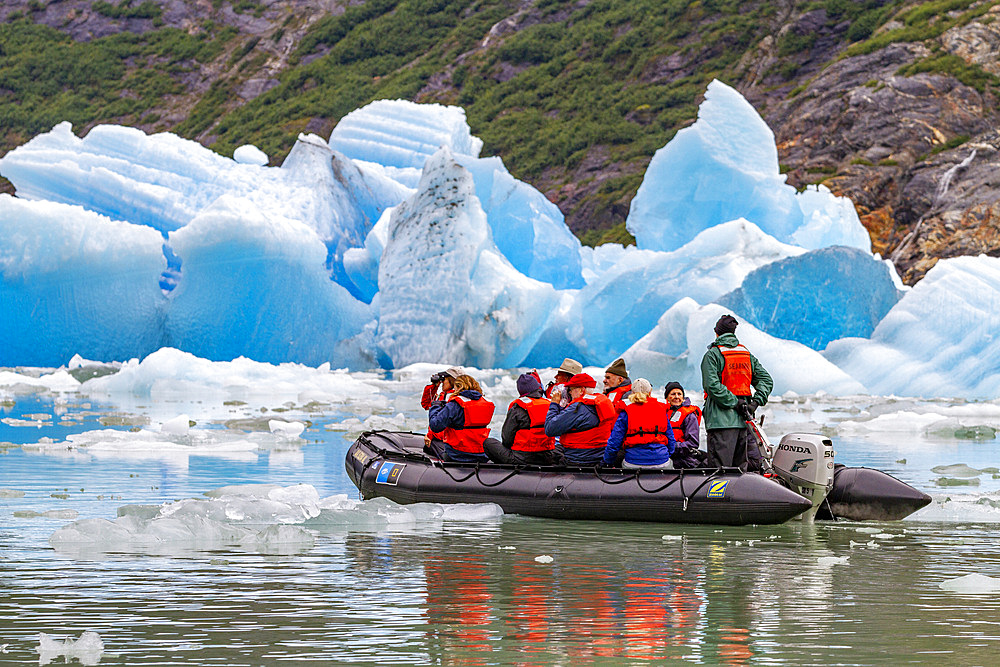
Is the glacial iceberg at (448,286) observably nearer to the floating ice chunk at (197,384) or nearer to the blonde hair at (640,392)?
the floating ice chunk at (197,384)

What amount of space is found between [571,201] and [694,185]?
2260 cm

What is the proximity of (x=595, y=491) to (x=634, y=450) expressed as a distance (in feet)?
1.27

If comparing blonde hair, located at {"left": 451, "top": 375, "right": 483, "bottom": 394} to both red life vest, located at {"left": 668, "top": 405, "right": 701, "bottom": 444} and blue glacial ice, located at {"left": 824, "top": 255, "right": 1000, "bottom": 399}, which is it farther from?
blue glacial ice, located at {"left": 824, "top": 255, "right": 1000, "bottom": 399}

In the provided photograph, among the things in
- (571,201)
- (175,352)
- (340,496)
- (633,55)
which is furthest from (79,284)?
(633,55)

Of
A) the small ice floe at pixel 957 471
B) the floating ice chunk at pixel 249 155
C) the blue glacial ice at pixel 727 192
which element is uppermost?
the floating ice chunk at pixel 249 155

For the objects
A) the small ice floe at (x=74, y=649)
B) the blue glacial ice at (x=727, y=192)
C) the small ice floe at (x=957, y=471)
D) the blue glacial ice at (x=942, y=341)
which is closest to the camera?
the small ice floe at (x=74, y=649)

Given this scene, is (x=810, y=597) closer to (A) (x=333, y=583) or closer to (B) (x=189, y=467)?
(A) (x=333, y=583)

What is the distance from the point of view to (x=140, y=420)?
1316 centimetres

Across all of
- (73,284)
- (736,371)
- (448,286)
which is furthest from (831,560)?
(73,284)

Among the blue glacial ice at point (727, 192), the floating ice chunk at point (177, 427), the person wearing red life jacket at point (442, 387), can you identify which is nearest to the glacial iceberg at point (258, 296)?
A: the blue glacial ice at point (727, 192)

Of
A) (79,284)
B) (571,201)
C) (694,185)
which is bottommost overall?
(79,284)

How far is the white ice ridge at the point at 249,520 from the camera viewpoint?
6.38 metres

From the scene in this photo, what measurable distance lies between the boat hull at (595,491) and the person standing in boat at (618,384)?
1.55 ft

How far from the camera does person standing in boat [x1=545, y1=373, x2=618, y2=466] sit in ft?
25.6
